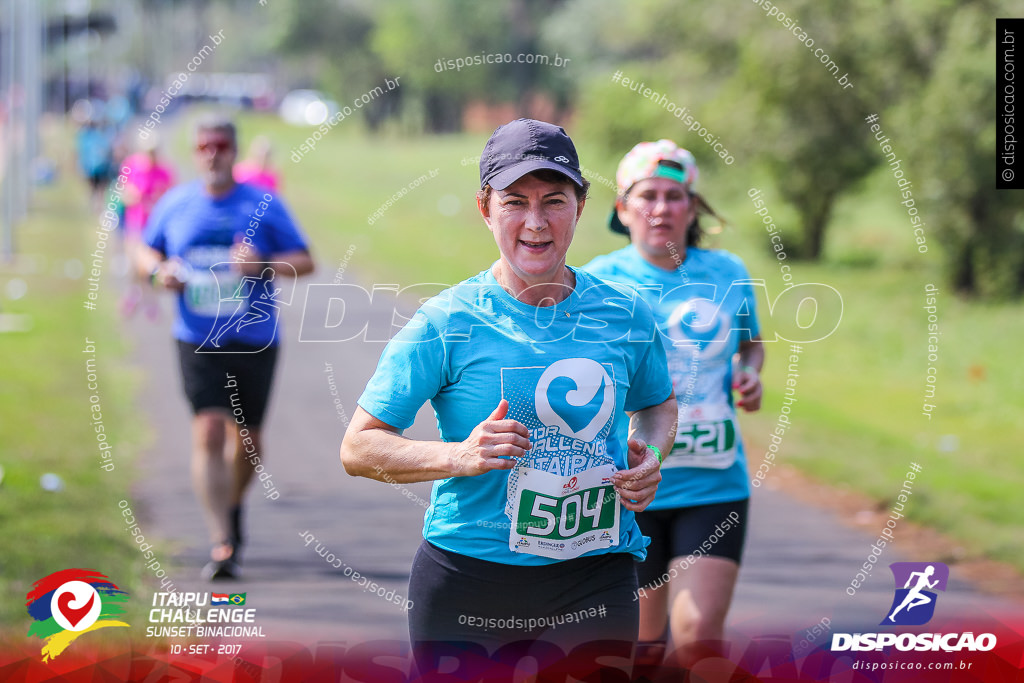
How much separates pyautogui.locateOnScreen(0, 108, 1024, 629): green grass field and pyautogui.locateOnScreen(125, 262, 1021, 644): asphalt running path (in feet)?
1.13

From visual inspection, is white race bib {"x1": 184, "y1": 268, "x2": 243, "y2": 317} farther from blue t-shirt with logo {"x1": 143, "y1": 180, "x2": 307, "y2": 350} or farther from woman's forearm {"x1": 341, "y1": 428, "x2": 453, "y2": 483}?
woman's forearm {"x1": 341, "y1": 428, "x2": 453, "y2": 483}

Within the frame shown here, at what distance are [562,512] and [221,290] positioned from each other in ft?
11.5

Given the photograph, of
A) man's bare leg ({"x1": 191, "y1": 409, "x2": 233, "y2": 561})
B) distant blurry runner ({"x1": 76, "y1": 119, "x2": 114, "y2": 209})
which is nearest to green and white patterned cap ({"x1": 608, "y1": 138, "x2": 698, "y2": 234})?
man's bare leg ({"x1": 191, "y1": 409, "x2": 233, "y2": 561})

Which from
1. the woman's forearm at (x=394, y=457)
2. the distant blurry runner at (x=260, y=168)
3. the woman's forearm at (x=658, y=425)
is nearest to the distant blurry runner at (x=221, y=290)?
the woman's forearm at (x=658, y=425)

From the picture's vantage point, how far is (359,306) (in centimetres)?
1406

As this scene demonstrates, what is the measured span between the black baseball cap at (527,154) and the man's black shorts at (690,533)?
1.71 m

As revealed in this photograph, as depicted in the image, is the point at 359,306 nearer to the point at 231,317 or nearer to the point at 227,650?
the point at 231,317

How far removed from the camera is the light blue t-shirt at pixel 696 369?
14.3 feet

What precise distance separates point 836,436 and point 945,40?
22.5 ft

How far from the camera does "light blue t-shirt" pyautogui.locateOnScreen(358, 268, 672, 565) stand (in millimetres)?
3035

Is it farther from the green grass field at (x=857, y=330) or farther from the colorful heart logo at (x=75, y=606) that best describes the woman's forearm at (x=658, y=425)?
the colorful heart logo at (x=75, y=606)

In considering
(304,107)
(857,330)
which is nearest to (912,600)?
(857,330)

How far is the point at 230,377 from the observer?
6.25 meters

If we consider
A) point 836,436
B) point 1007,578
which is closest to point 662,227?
point 1007,578
